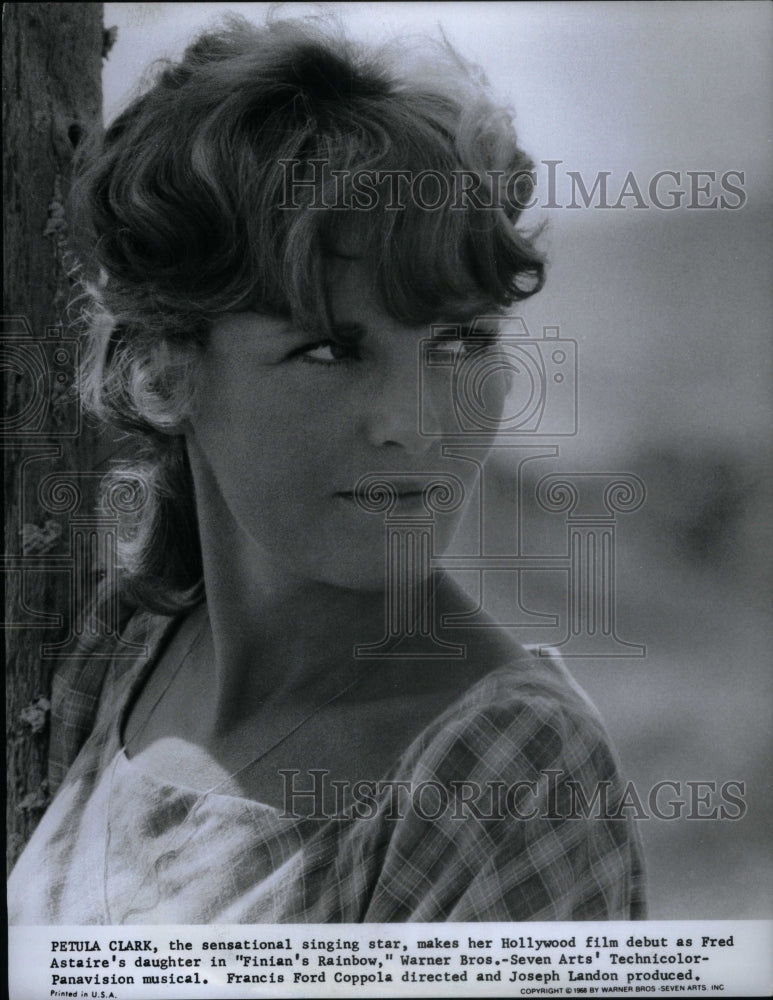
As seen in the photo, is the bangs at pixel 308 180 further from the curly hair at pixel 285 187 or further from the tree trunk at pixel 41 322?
the tree trunk at pixel 41 322

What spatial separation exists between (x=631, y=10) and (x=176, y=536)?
5.60 feet

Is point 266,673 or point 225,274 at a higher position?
point 225,274

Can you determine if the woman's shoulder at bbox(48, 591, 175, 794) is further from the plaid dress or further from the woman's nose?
the woman's nose

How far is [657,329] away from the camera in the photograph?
2.86 meters

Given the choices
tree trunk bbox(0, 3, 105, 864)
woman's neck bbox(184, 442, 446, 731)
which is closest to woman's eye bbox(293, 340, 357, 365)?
woman's neck bbox(184, 442, 446, 731)

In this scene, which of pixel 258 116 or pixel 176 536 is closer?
pixel 258 116

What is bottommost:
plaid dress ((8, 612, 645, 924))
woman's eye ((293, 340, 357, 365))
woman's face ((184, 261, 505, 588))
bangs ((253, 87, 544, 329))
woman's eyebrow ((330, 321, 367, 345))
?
plaid dress ((8, 612, 645, 924))

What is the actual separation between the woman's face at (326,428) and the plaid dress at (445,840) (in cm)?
45

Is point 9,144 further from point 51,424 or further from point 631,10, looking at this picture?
point 631,10

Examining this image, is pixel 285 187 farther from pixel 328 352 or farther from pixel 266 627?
pixel 266 627

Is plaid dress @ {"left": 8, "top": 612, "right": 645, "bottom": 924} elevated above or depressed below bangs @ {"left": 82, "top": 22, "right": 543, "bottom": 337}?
below

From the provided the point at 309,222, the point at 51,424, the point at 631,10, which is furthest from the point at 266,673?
the point at 631,10

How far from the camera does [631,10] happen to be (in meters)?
2.86

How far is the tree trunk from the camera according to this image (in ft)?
9.49
